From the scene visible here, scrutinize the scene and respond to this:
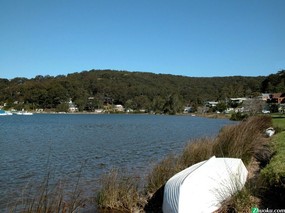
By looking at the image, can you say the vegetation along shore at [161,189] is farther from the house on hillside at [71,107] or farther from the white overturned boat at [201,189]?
the house on hillside at [71,107]

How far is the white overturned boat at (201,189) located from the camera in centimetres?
715

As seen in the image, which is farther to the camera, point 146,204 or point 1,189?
point 1,189

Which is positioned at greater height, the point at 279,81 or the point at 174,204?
the point at 279,81

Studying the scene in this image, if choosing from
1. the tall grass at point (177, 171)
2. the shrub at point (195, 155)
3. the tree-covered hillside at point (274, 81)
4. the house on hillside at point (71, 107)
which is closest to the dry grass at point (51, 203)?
the tall grass at point (177, 171)

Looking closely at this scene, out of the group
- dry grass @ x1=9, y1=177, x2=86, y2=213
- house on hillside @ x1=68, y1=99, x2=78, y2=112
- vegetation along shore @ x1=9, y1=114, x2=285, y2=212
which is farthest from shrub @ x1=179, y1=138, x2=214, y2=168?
house on hillside @ x1=68, y1=99, x2=78, y2=112

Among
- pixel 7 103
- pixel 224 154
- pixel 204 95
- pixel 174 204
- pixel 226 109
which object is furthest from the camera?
pixel 204 95

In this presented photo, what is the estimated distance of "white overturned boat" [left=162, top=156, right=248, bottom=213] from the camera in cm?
715

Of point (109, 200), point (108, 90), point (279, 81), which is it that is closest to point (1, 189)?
point (109, 200)

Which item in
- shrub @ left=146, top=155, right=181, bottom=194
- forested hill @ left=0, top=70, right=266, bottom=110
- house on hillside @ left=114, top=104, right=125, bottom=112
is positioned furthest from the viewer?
house on hillside @ left=114, top=104, right=125, bottom=112

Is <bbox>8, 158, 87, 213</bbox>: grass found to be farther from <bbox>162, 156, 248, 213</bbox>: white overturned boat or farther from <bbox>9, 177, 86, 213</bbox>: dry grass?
<bbox>162, 156, 248, 213</bbox>: white overturned boat

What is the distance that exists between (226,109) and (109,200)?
130 meters

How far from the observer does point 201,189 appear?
7.46 meters

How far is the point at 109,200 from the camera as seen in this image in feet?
30.3

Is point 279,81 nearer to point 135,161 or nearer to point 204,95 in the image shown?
point 204,95
